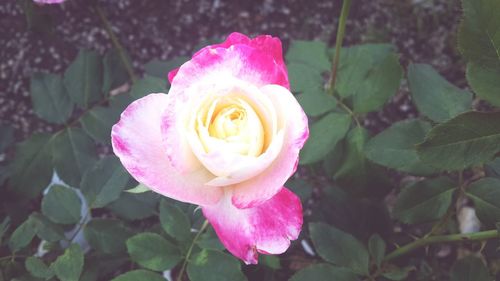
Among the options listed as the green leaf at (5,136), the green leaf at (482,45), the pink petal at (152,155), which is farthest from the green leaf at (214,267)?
the green leaf at (5,136)

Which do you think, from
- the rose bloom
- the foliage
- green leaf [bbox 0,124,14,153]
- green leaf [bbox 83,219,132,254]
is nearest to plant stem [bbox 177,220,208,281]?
the foliage

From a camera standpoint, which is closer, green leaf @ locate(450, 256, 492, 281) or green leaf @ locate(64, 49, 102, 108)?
green leaf @ locate(450, 256, 492, 281)

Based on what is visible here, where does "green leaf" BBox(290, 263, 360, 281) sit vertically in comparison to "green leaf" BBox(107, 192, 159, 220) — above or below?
above

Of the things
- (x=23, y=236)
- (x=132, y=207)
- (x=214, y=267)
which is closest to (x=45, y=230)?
(x=23, y=236)

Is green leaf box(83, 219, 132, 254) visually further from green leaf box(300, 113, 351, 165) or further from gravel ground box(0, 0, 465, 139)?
gravel ground box(0, 0, 465, 139)

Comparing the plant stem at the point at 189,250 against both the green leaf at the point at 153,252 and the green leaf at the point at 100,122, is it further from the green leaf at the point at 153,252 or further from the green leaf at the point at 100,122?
the green leaf at the point at 100,122

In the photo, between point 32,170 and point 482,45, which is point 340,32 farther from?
point 32,170

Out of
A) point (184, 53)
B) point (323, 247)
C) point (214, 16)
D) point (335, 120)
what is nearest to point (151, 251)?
point (323, 247)

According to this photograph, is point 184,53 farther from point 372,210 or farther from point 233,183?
point 233,183
